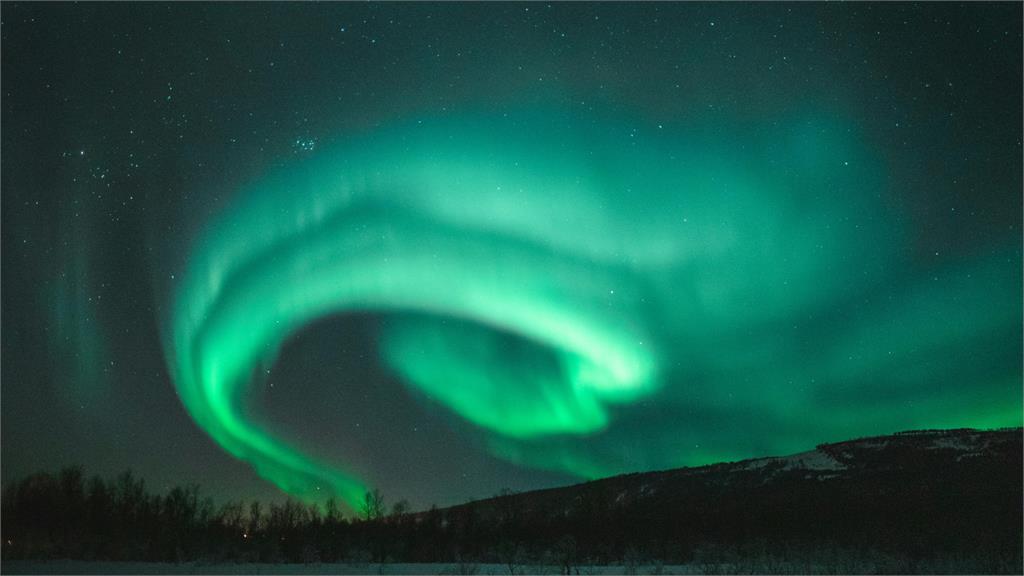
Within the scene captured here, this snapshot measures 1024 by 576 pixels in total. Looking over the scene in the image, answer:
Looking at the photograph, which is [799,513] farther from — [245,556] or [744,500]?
[245,556]

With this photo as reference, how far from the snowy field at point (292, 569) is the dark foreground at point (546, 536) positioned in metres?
0.07

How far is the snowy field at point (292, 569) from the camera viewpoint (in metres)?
16.3

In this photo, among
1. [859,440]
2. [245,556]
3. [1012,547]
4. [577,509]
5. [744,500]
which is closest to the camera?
[245,556]

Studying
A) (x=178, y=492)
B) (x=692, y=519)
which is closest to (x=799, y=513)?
(x=692, y=519)

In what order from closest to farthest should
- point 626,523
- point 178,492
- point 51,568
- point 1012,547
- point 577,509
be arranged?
point 51,568
point 1012,547
point 178,492
point 626,523
point 577,509

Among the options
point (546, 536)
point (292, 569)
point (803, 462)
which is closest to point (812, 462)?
point (803, 462)

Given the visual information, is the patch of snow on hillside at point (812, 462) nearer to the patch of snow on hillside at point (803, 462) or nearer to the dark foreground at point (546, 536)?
the patch of snow on hillside at point (803, 462)

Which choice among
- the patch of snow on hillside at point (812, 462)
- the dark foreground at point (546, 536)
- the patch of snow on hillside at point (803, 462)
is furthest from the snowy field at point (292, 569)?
the patch of snow on hillside at point (803, 462)

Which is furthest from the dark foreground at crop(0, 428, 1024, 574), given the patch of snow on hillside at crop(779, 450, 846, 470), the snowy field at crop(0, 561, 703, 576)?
the patch of snow on hillside at crop(779, 450, 846, 470)

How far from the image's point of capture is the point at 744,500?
59219 millimetres

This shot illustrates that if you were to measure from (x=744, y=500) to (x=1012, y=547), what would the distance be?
3581cm

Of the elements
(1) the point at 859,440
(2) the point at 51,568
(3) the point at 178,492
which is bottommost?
(2) the point at 51,568

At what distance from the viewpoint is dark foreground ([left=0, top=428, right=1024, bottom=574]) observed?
20.0 meters

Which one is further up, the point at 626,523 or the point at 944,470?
the point at 944,470
